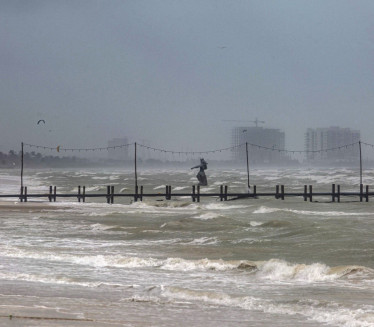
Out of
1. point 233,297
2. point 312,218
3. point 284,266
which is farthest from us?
point 312,218

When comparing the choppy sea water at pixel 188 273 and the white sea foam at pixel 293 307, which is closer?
the white sea foam at pixel 293 307

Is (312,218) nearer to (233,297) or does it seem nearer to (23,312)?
(233,297)

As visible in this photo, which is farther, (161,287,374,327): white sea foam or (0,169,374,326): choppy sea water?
(0,169,374,326): choppy sea water

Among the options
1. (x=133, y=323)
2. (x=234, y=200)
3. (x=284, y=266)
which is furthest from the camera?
(x=234, y=200)

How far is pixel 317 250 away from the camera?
2027 cm

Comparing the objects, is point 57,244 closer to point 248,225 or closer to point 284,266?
point 284,266

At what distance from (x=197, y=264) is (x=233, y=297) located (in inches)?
174

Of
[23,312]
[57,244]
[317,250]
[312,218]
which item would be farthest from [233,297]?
[312,218]

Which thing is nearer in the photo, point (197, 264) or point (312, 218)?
point (197, 264)

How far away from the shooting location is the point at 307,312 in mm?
10766

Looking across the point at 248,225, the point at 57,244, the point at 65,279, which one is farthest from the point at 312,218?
the point at 65,279

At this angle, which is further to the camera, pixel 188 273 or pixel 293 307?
pixel 188 273

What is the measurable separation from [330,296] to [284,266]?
3.51 meters

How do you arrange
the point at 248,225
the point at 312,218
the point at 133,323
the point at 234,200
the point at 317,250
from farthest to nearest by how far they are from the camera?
the point at 234,200, the point at 312,218, the point at 248,225, the point at 317,250, the point at 133,323
